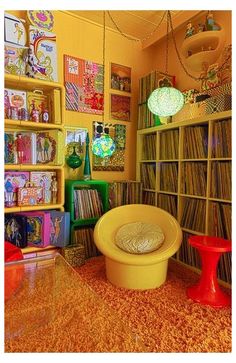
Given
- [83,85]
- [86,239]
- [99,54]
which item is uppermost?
[99,54]

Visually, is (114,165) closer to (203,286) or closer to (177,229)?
(177,229)

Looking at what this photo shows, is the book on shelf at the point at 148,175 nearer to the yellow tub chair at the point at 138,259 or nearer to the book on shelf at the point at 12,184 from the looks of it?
the yellow tub chair at the point at 138,259

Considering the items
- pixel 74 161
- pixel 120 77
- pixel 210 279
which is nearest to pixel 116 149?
pixel 74 161

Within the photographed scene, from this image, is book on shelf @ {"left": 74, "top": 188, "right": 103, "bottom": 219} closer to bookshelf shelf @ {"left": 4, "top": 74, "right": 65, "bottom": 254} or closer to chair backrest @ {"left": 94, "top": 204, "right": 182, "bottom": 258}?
bookshelf shelf @ {"left": 4, "top": 74, "right": 65, "bottom": 254}

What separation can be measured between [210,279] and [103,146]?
165 centimetres

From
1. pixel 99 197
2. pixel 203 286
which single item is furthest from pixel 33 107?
pixel 203 286

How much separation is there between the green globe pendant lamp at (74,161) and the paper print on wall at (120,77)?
3.29 ft

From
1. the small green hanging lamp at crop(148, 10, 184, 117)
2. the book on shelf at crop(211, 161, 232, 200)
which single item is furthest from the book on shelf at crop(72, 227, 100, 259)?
the small green hanging lamp at crop(148, 10, 184, 117)

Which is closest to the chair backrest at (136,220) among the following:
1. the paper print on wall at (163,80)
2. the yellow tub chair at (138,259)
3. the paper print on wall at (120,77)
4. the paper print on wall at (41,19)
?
the yellow tub chair at (138,259)

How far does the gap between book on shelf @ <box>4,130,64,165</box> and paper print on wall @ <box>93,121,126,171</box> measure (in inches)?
24.5

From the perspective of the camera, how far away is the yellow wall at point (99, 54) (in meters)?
2.68

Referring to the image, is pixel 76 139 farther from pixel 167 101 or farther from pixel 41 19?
pixel 41 19

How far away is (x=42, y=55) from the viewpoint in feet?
7.65

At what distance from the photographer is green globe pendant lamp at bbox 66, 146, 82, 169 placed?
265 cm
